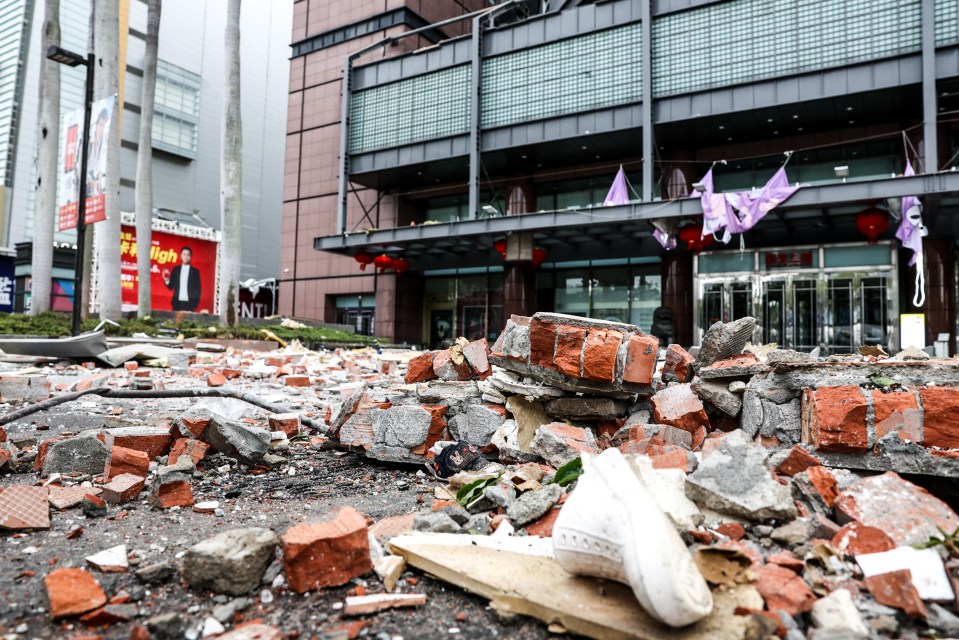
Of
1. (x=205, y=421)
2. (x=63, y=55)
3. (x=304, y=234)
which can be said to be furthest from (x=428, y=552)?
(x=304, y=234)

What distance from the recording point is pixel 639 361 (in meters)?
4.28

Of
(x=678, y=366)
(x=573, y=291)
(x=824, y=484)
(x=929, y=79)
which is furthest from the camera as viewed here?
(x=573, y=291)

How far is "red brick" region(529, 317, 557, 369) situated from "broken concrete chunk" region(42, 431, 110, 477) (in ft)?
9.83

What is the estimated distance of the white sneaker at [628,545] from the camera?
1895mm

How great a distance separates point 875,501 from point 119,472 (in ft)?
13.7

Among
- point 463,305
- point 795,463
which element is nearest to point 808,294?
point 463,305

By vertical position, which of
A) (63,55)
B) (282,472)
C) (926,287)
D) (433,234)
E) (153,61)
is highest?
(153,61)

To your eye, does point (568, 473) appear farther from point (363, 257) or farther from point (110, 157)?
point (363, 257)

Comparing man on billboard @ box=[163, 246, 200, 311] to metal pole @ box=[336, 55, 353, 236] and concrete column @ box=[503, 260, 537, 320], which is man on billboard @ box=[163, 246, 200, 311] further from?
concrete column @ box=[503, 260, 537, 320]

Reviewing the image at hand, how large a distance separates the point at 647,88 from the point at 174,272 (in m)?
23.9

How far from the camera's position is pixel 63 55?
13547mm

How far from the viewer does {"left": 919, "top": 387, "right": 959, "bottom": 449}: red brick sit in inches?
130

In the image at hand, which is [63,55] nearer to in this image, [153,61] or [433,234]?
[153,61]

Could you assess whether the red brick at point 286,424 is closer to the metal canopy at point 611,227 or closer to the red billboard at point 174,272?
the metal canopy at point 611,227
